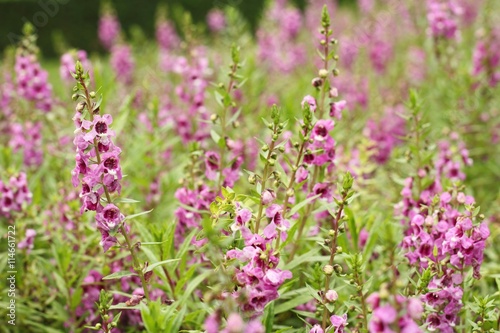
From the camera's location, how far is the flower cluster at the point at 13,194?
363 centimetres

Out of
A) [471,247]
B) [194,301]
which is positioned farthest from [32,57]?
[471,247]

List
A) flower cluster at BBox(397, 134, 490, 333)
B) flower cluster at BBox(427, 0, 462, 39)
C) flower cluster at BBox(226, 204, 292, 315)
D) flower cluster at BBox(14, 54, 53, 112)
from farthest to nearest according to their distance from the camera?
flower cluster at BBox(427, 0, 462, 39) < flower cluster at BBox(14, 54, 53, 112) < flower cluster at BBox(397, 134, 490, 333) < flower cluster at BBox(226, 204, 292, 315)

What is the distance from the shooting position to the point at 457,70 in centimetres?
622

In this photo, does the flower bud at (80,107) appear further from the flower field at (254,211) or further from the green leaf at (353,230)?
the green leaf at (353,230)

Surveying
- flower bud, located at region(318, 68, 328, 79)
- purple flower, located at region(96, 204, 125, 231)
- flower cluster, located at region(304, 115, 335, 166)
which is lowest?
purple flower, located at region(96, 204, 125, 231)

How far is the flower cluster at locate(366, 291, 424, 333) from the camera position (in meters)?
1.63

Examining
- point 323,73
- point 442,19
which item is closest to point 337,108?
point 323,73

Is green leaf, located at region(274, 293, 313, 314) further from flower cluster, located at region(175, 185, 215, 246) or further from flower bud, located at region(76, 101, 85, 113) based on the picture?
flower bud, located at region(76, 101, 85, 113)

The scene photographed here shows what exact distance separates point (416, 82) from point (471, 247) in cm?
549

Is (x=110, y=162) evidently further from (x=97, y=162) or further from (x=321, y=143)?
(x=321, y=143)

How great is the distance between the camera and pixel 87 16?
16.7m

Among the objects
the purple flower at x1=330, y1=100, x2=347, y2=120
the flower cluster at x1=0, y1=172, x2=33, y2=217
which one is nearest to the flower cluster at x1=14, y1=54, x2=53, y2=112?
the flower cluster at x1=0, y1=172, x2=33, y2=217

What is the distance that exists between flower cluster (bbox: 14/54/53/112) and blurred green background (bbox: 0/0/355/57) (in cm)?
1178

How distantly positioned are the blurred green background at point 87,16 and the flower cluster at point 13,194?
43.8 feet
